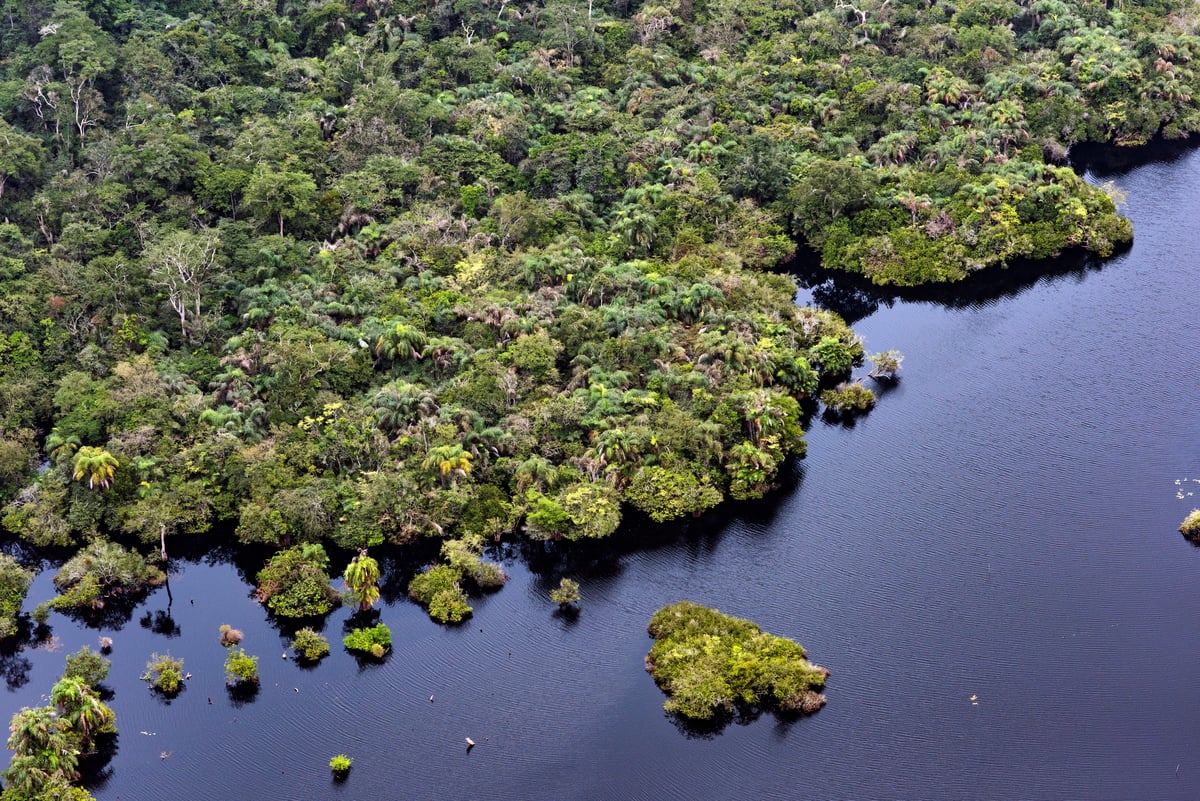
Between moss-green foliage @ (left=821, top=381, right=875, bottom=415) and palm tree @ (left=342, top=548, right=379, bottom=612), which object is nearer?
palm tree @ (left=342, top=548, right=379, bottom=612)

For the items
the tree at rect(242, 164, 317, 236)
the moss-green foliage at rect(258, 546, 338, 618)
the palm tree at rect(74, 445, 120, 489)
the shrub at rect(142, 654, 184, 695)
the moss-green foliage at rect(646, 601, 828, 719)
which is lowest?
the shrub at rect(142, 654, 184, 695)

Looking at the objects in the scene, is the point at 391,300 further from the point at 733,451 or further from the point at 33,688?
the point at 33,688

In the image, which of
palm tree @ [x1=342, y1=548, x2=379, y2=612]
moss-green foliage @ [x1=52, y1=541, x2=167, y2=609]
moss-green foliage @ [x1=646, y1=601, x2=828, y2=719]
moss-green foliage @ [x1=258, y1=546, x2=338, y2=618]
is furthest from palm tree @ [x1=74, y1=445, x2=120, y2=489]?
moss-green foliage @ [x1=646, y1=601, x2=828, y2=719]

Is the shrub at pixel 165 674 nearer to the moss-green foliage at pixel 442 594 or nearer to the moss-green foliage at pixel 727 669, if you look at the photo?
the moss-green foliage at pixel 442 594

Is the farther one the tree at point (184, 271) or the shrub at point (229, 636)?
the tree at point (184, 271)

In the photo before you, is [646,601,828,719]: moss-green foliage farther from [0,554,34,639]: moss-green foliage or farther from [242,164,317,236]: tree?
[242,164,317,236]: tree

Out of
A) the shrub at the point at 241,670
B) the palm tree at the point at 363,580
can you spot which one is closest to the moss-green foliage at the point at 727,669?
the palm tree at the point at 363,580
